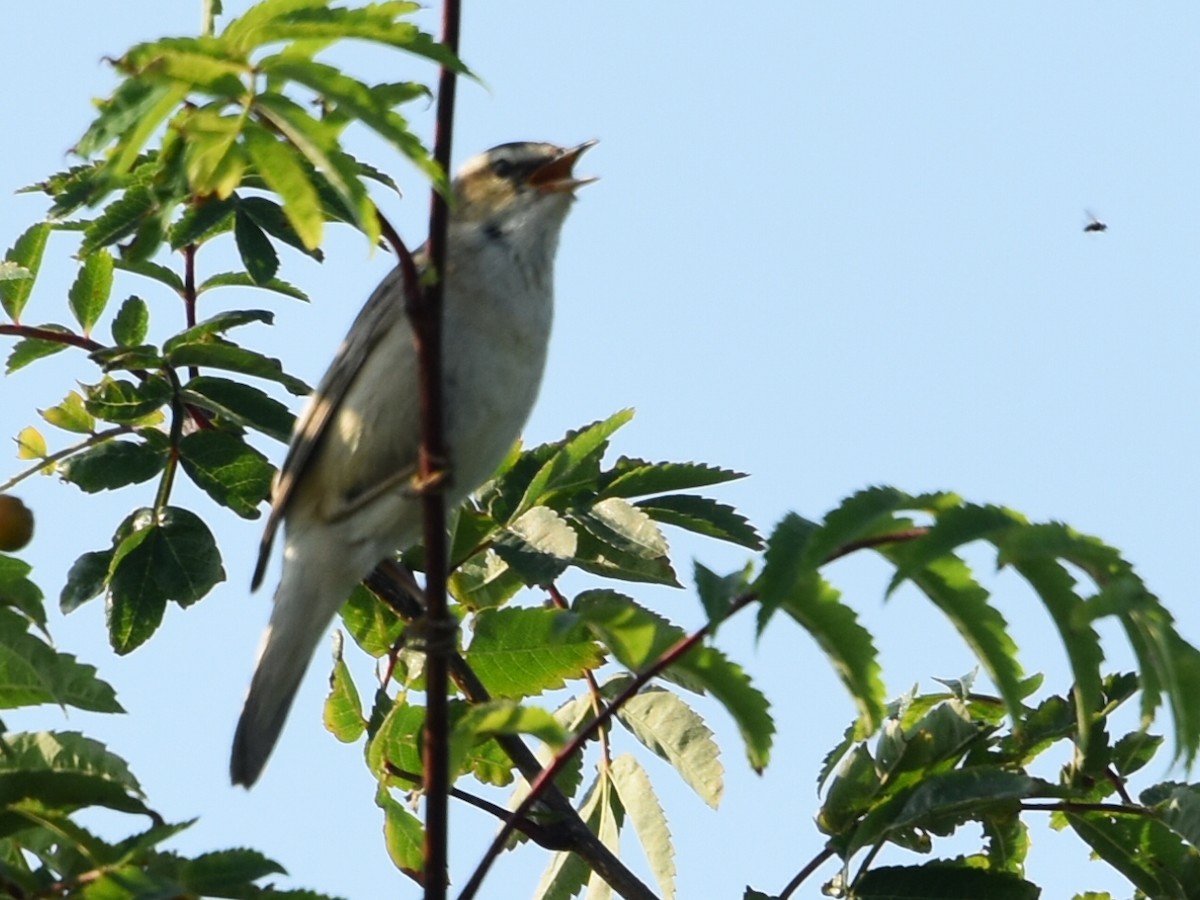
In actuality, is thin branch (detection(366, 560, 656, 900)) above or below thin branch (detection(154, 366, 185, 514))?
below

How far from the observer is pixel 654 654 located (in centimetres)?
268

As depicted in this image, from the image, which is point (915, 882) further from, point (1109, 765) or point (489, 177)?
point (489, 177)

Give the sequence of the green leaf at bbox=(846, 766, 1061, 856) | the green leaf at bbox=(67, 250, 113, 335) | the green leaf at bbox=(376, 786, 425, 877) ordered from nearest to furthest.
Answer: the green leaf at bbox=(846, 766, 1061, 856), the green leaf at bbox=(376, 786, 425, 877), the green leaf at bbox=(67, 250, 113, 335)

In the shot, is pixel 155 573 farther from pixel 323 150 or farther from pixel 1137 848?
pixel 1137 848

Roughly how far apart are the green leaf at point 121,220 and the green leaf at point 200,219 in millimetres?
87

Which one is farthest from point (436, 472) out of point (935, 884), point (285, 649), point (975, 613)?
point (285, 649)

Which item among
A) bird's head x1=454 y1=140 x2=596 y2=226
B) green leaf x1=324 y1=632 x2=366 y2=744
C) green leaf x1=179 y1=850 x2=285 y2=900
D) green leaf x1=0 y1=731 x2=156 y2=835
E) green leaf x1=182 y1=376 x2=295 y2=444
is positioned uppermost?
bird's head x1=454 y1=140 x2=596 y2=226

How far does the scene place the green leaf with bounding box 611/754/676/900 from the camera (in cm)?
391

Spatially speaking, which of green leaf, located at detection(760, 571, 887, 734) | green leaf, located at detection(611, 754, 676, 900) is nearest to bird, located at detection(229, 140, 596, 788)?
green leaf, located at detection(611, 754, 676, 900)

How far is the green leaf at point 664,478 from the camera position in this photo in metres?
4.05

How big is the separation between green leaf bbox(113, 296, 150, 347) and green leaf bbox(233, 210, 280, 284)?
37cm

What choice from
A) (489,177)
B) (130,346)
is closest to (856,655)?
(130,346)

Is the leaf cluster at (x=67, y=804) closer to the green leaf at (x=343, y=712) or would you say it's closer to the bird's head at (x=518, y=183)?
the green leaf at (x=343, y=712)

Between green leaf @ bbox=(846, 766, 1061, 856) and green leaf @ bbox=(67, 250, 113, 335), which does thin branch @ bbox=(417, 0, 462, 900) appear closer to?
green leaf @ bbox=(846, 766, 1061, 856)
